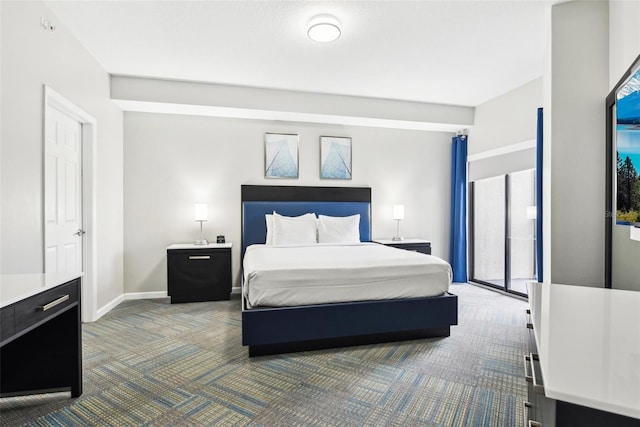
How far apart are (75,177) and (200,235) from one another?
1.67 metres

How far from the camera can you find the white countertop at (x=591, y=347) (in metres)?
0.69

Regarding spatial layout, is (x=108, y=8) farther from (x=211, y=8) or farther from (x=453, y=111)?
(x=453, y=111)

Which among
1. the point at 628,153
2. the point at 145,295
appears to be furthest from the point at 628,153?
the point at 145,295

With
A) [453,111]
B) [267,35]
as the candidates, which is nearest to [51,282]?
[267,35]

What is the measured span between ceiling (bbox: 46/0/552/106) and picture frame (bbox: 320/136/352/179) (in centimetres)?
84

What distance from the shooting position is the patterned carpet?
6.36 feet

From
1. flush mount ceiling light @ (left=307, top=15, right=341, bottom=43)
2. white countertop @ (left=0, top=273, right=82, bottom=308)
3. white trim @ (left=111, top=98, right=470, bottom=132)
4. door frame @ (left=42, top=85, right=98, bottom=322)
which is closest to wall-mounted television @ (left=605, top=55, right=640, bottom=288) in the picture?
flush mount ceiling light @ (left=307, top=15, right=341, bottom=43)

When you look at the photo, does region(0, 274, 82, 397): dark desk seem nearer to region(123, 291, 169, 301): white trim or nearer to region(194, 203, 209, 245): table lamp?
region(194, 203, 209, 245): table lamp

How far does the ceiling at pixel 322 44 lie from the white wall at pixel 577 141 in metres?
0.33

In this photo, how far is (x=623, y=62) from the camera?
2.31 m

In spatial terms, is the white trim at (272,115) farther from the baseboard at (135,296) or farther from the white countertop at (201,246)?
the baseboard at (135,296)

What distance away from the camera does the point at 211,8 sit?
111 inches

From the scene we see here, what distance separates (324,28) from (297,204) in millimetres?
2552

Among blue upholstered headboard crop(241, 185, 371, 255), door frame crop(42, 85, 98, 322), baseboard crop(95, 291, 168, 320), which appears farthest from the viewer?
blue upholstered headboard crop(241, 185, 371, 255)
